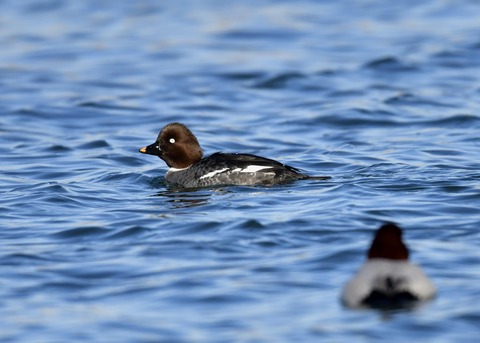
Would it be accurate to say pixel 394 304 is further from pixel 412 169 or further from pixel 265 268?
pixel 412 169

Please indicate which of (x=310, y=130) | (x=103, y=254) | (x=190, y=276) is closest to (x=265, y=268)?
(x=190, y=276)

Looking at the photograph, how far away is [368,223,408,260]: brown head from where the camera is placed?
25.4ft

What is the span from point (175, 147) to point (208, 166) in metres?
0.82

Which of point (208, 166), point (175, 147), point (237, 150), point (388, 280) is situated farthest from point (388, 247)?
point (237, 150)

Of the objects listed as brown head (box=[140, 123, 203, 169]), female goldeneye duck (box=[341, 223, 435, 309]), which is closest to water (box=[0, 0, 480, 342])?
female goldeneye duck (box=[341, 223, 435, 309])

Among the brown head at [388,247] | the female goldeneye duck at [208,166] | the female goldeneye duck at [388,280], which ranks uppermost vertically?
the female goldeneye duck at [208,166]

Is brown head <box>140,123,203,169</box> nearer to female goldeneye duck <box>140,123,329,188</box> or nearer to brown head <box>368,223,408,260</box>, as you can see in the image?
female goldeneye duck <box>140,123,329,188</box>

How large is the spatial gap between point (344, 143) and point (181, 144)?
3100 mm

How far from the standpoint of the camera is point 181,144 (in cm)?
1379

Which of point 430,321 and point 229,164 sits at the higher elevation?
point 229,164

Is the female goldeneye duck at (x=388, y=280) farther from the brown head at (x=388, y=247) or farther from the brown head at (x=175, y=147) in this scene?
the brown head at (x=175, y=147)

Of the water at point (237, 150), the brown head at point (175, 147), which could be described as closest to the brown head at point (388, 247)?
the water at point (237, 150)

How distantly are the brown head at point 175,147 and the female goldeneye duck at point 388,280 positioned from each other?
615 centimetres

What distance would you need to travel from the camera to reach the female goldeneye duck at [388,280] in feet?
24.7
